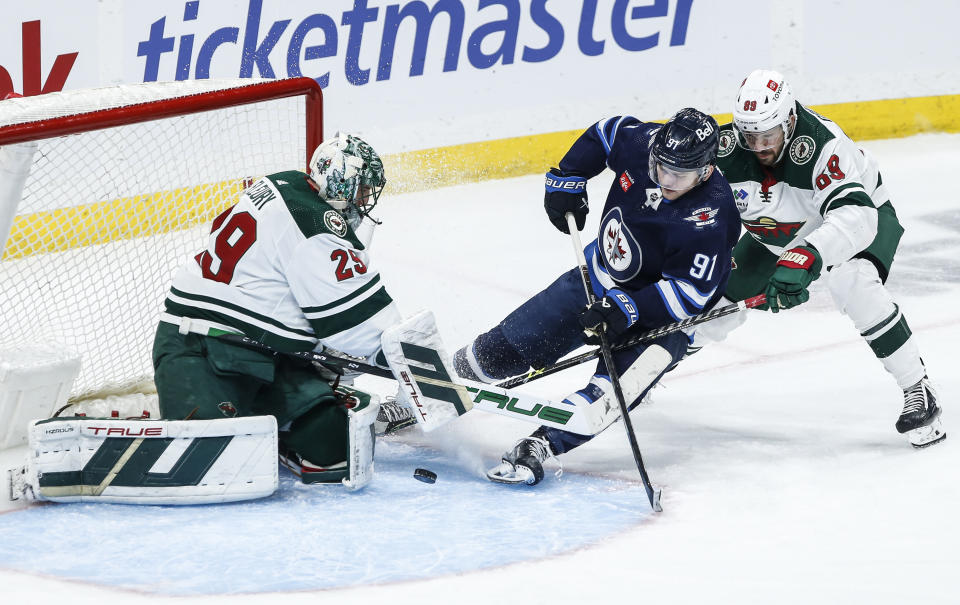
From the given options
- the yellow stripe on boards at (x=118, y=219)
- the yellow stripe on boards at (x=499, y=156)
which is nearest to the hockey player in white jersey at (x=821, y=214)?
the yellow stripe on boards at (x=118, y=219)

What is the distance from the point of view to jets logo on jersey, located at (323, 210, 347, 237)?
2699 millimetres

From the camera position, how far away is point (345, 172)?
9.02ft

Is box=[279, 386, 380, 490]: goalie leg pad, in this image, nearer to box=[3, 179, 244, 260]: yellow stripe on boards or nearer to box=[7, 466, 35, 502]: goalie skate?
box=[7, 466, 35, 502]: goalie skate

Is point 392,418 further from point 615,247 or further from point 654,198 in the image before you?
point 654,198

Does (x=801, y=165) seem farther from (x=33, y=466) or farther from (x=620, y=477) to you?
(x=33, y=466)

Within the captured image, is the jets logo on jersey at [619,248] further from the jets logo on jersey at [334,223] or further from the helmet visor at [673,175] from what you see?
the jets logo on jersey at [334,223]

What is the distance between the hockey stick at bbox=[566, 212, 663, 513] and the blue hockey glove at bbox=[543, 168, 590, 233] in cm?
3

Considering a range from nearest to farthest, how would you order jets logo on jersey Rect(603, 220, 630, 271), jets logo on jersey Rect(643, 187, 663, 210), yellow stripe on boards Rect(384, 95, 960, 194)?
jets logo on jersey Rect(643, 187, 663, 210) < jets logo on jersey Rect(603, 220, 630, 271) < yellow stripe on boards Rect(384, 95, 960, 194)

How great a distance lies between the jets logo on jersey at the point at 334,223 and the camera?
2.70 metres

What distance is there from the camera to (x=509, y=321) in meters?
3.31

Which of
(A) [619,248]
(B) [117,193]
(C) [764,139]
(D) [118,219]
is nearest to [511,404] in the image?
(A) [619,248]

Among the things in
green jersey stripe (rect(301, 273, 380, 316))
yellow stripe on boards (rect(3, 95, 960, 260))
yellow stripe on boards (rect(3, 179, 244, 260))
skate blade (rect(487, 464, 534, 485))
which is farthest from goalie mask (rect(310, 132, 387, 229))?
yellow stripe on boards (rect(3, 95, 960, 260))

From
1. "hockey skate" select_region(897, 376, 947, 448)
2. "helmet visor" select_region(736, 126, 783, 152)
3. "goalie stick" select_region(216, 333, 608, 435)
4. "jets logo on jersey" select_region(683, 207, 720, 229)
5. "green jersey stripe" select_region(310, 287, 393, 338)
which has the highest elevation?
"helmet visor" select_region(736, 126, 783, 152)

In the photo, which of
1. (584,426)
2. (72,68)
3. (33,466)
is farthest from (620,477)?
(72,68)
